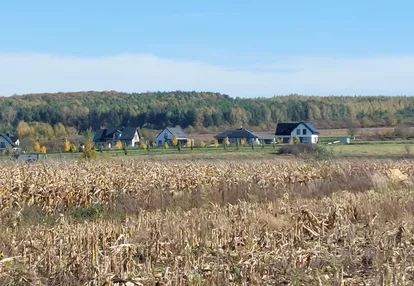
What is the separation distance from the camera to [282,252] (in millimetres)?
Answer: 10320

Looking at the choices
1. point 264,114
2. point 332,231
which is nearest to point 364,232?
point 332,231

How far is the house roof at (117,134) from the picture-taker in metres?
104

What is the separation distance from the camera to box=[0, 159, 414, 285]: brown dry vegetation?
8.79 meters

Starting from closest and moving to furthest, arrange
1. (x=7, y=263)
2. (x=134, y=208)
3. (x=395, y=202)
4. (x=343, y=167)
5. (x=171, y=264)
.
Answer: (x=7, y=263) < (x=171, y=264) < (x=395, y=202) < (x=134, y=208) < (x=343, y=167)

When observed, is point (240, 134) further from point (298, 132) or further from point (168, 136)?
point (168, 136)

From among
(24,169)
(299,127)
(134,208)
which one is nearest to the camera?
(134,208)

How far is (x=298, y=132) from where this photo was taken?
96688 millimetres

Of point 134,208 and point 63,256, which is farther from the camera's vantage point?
point 134,208

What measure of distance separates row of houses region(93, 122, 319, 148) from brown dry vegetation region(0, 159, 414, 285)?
72798 millimetres

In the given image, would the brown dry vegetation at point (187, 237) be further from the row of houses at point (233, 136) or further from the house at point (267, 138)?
the house at point (267, 138)

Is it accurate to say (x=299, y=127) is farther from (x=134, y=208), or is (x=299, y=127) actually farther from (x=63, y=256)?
(x=63, y=256)

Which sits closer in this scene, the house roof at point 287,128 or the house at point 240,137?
the house roof at point 287,128

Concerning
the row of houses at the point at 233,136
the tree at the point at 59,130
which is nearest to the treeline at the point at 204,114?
the tree at the point at 59,130

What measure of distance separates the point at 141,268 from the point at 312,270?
228cm
